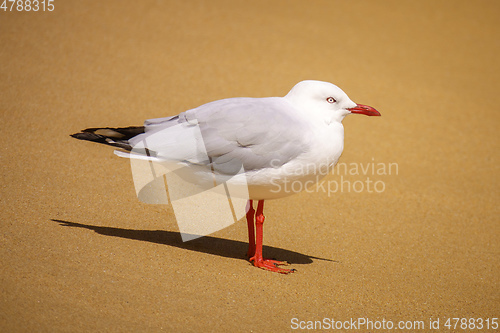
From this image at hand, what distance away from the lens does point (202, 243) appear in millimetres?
4480

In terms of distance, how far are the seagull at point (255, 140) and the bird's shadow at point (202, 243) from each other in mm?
598

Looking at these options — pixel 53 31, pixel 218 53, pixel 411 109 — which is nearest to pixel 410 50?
pixel 411 109

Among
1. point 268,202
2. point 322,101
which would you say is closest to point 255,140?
point 322,101

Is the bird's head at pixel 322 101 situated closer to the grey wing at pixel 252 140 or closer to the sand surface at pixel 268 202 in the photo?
the grey wing at pixel 252 140

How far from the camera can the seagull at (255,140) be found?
12.8ft

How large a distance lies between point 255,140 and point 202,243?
3.65 ft

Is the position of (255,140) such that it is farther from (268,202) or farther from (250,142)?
(268,202)

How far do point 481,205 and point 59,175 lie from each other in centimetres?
450

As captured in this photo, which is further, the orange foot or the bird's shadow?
the bird's shadow

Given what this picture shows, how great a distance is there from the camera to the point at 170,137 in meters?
3.98

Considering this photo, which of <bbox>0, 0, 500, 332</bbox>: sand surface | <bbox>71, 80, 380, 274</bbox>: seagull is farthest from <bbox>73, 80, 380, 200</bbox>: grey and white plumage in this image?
<bbox>0, 0, 500, 332</bbox>: sand surface

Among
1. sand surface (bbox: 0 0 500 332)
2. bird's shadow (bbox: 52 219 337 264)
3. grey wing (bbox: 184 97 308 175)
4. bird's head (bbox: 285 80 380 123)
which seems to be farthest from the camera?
bird's shadow (bbox: 52 219 337 264)

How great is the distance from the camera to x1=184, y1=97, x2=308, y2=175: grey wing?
388 centimetres

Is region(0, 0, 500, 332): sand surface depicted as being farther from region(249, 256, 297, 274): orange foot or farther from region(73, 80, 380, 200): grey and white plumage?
region(73, 80, 380, 200): grey and white plumage
